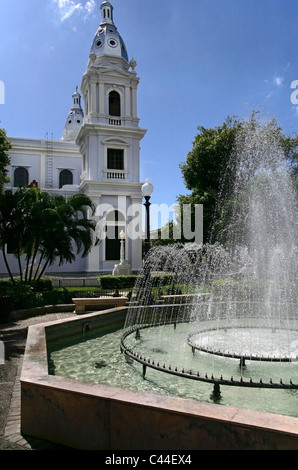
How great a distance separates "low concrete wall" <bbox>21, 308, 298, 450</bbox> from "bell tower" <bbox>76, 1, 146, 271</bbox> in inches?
951

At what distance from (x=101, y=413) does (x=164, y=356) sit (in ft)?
11.7

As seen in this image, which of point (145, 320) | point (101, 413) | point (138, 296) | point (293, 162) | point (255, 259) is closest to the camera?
point (101, 413)

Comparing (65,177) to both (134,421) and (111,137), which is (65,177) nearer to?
(111,137)

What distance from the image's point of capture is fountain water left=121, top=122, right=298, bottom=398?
20.0 feet

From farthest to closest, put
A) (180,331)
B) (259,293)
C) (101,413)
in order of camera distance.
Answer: (259,293) → (180,331) → (101,413)

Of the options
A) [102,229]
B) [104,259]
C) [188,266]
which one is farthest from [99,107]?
[188,266]

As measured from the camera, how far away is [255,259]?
2233 centimetres

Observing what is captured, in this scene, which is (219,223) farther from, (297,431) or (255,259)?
(297,431)

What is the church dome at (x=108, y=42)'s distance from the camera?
101 ft

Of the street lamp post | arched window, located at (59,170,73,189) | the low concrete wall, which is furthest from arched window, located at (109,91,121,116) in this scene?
the low concrete wall

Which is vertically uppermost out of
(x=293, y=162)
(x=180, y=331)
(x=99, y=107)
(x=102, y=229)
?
(x=99, y=107)

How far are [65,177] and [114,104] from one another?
9.65 metres

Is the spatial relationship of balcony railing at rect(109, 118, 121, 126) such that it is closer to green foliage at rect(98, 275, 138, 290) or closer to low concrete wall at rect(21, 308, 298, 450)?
green foliage at rect(98, 275, 138, 290)

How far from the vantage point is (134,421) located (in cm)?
324
